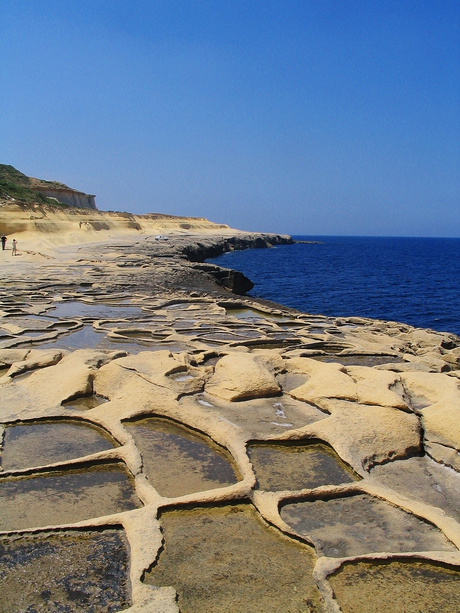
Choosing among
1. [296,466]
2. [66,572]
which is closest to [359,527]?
[296,466]

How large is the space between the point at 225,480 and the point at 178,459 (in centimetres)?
52

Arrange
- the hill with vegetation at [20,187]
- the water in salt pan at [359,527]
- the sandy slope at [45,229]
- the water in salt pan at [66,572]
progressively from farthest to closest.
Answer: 1. the hill with vegetation at [20,187]
2. the sandy slope at [45,229]
3. the water in salt pan at [359,527]
4. the water in salt pan at [66,572]

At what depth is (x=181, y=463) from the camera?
13.5ft

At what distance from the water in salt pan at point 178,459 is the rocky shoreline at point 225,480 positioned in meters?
0.02

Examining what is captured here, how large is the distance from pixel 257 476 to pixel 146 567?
1306mm

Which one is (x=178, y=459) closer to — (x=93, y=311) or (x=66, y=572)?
(x=66, y=572)

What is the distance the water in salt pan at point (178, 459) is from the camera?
12.5 ft

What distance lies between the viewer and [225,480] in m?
3.85

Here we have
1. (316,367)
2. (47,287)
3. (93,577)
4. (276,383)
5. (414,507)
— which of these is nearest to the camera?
(93,577)

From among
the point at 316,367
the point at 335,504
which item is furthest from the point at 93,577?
the point at 316,367

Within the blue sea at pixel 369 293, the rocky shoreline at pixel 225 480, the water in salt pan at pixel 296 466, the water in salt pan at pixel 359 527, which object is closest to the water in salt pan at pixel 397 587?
the rocky shoreline at pixel 225 480

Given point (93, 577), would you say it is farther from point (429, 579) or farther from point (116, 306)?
point (116, 306)

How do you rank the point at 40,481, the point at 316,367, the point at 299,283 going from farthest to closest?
1. the point at 299,283
2. the point at 316,367
3. the point at 40,481

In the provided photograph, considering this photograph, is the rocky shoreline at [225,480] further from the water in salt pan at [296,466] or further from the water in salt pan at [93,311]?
the water in salt pan at [93,311]
